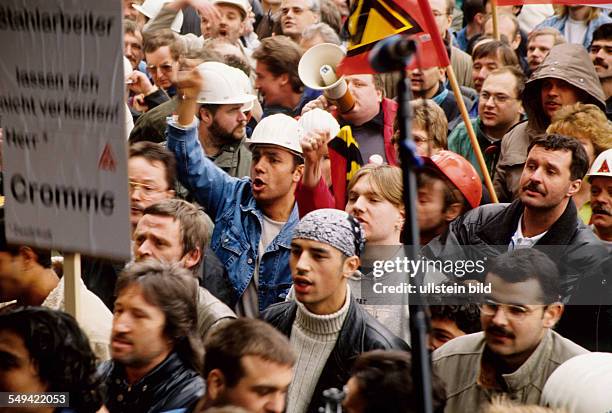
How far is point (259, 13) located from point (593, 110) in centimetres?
540

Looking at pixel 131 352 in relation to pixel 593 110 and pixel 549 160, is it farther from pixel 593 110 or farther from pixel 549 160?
pixel 593 110

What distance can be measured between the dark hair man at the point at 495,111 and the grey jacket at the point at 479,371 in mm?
2794

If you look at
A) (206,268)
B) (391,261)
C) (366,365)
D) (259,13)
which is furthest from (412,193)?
(259,13)

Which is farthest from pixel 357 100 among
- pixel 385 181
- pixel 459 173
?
pixel 385 181

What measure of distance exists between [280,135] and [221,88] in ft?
3.08

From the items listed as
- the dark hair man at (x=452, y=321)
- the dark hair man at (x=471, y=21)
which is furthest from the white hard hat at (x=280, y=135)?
the dark hair man at (x=471, y=21)

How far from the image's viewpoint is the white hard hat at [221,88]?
727 cm

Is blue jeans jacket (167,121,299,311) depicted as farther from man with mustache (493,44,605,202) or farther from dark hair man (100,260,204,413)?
man with mustache (493,44,605,202)

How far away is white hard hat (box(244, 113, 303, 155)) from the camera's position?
646 cm

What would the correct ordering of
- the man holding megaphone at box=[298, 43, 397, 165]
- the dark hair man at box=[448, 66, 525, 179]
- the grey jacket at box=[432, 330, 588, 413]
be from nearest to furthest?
the grey jacket at box=[432, 330, 588, 413], the man holding megaphone at box=[298, 43, 397, 165], the dark hair man at box=[448, 66, 525, 179]

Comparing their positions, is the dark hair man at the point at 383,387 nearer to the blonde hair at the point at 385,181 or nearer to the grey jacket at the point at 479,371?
the grey jacket at the point at 479,371

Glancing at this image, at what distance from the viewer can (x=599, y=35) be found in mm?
8359

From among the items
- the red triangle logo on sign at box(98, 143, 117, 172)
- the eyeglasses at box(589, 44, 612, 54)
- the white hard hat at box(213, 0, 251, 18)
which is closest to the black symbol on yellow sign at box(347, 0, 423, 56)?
the eyeglasses at box(589, 44, 612, 54)

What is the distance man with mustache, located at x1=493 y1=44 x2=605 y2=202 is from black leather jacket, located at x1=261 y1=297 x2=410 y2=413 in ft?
8.04
